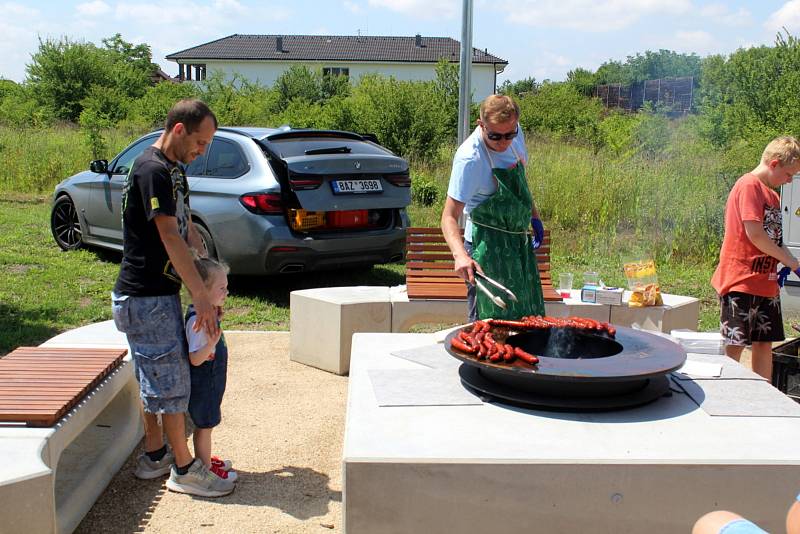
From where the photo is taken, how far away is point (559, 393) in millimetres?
3426

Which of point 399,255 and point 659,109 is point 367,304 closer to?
point 399,255

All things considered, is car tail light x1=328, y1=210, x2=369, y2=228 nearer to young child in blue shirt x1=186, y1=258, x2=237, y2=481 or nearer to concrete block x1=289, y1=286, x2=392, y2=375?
concrete block x1=289, y1=286, x2=392, y2=375

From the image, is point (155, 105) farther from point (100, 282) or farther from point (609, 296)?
point (609, 296)

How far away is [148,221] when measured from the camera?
11.8 ft

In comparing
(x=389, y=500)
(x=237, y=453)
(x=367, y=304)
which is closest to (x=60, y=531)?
(x=237, y=453)

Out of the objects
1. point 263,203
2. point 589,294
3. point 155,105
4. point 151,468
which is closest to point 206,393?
point 151,468

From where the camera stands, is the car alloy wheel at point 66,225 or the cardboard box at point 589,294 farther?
the car alloy wheel at point 66,225

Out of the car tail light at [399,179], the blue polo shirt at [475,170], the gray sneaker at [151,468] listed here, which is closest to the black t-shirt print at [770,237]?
the blue polo shirt at [475,170]

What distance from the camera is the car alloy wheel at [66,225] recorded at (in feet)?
34.2

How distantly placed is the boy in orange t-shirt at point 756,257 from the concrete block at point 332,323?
2.42 m

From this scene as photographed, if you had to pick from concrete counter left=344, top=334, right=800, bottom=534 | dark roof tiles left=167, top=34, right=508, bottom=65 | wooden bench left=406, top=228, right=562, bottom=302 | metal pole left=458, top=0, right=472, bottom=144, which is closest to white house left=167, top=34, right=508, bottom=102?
dark roof tiles left=167, top=34, right=508, bottom=65

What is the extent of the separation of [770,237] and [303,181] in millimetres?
4193

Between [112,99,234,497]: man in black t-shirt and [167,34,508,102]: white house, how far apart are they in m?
63.2

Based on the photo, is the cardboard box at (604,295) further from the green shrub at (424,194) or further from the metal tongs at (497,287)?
the green shrub at (424,194)
